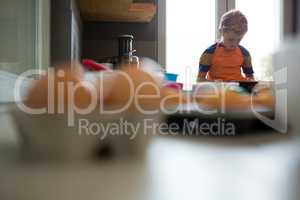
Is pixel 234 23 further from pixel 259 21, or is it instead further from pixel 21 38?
pixel 259 21

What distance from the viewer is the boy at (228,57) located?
129 centimetres

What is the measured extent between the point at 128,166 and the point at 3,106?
7.6 inches

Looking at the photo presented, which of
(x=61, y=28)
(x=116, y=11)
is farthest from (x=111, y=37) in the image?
(x=61, y=28)

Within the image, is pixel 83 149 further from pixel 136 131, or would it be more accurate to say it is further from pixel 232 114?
pixel 232 114

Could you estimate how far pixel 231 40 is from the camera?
1.37m

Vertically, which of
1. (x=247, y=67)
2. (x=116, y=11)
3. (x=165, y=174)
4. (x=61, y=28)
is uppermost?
(x=116, y=11)

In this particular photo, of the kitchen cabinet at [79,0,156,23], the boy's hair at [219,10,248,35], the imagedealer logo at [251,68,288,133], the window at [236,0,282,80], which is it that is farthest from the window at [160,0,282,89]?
the imagedealer logo at [251,68,288,133]

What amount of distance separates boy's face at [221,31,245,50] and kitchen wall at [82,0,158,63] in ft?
2.38

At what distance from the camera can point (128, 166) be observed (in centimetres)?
34

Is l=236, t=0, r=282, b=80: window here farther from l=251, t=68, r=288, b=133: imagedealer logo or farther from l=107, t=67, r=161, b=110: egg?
l=107, t=67, r=161, b=110: egg

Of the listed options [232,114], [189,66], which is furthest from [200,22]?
[232,114]

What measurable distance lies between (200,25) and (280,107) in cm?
191

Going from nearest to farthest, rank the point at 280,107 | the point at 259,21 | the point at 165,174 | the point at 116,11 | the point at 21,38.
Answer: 1. the point at 165,174
2. the point at 280,107
3. the point at 21,38
4. the point at 116,11
5. the point at 259,21

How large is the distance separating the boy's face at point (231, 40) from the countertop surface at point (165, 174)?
3.11 feet
